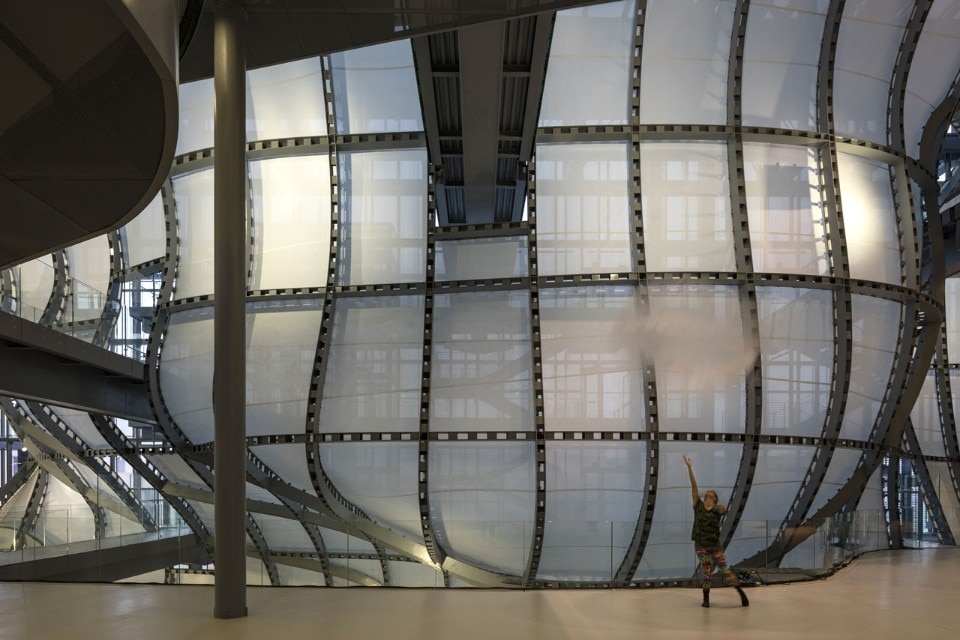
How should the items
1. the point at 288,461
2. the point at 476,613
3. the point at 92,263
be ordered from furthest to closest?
the point at 92,263, the point at 288,461, the point at 476,613

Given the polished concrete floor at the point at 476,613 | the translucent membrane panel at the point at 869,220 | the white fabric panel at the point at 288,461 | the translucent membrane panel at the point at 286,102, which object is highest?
the translucent membrane panel at the point at 286,102

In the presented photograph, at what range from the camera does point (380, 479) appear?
55.9 feet

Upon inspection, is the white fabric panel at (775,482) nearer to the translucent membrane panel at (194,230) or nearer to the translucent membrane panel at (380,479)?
the translucent membrane panel at (380,479)

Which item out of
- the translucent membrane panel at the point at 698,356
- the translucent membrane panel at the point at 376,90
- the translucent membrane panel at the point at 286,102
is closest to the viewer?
the translucent membrane panel at the point at 698,356

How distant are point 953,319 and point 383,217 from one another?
17989 millimetres

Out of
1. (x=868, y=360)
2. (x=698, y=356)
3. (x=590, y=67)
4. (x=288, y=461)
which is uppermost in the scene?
(x=590, y=67)

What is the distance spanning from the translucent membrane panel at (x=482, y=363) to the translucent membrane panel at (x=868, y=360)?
6.53m

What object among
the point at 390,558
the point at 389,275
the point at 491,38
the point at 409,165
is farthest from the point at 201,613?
the point at 409,165

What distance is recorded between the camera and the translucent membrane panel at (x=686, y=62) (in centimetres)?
1656

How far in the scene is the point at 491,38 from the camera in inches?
405

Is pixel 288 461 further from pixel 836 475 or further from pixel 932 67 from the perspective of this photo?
pixel 932 67

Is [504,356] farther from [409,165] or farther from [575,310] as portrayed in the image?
[409,165]

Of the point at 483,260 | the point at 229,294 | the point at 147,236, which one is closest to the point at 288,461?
the point at 483,260

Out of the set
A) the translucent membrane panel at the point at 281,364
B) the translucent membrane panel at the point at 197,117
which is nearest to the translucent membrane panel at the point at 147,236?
the translucent membrane panel at the point at 197,117
